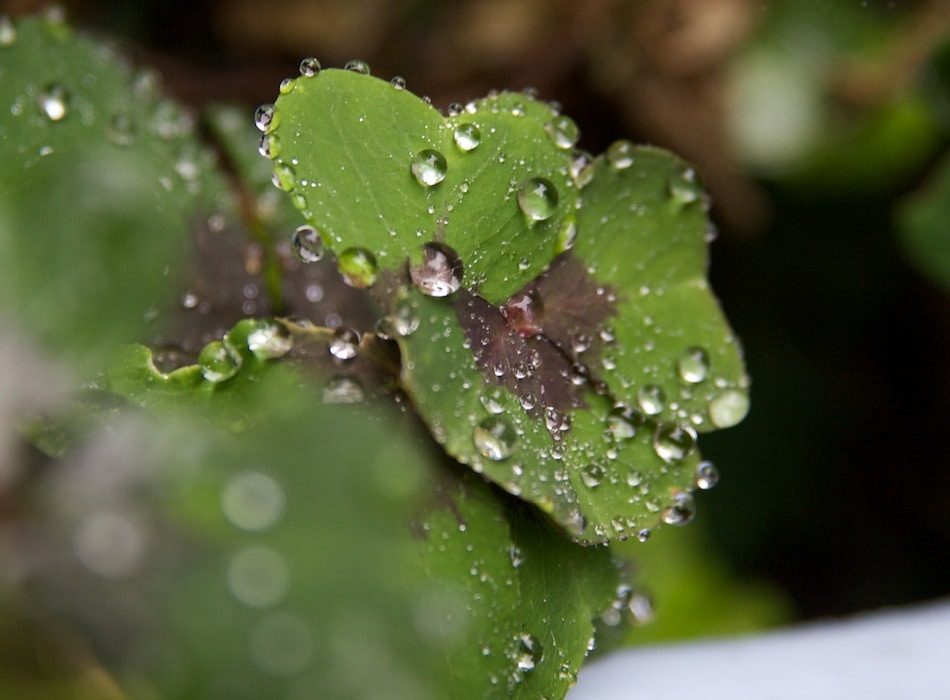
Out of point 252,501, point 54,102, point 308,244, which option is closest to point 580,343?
point 308,244

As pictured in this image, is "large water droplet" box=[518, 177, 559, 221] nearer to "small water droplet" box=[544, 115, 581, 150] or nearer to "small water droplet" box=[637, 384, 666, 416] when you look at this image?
"small water droplet" box=[544, 115, 581, 150]

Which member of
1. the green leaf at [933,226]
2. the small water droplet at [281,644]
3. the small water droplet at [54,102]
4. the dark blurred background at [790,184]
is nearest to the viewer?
the small water droplet at [281,644]

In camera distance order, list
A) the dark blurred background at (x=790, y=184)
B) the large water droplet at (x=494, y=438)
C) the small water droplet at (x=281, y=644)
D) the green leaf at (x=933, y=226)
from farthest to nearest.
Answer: the dark blurred background at (x=790, y=184)
the green leaf at (x=933, y=226)
the large water droplet at (x=494, y=438)
the small water droplet at (x=281, y=644)

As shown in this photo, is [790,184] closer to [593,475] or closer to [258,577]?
[593,475]

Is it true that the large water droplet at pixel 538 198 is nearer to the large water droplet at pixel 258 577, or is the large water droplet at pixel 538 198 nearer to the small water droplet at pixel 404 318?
the small water droplet at pixel 404 318

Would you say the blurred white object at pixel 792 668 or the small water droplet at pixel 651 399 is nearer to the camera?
the small water droplet at pixel 651 399

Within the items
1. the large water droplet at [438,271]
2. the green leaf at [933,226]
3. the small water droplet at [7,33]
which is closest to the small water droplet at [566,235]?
the large water droplet at [438,271]

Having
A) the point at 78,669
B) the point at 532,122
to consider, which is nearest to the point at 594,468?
the point at 532,122
